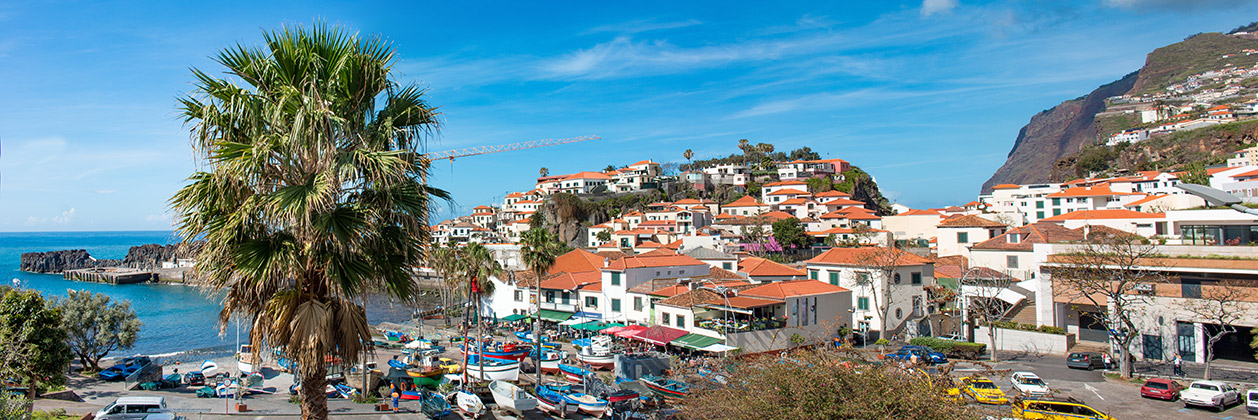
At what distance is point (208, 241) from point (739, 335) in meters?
28.3

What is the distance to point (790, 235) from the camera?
8344 cm

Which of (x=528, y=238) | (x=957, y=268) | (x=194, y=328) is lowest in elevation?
(x=194, y=328)

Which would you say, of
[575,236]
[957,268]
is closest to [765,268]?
[957,268]

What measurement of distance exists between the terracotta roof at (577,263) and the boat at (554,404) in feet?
87.5

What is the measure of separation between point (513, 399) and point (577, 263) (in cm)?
3086

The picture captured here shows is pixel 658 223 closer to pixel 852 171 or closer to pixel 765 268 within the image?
pixel 765 268

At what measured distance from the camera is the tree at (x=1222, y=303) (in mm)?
27250

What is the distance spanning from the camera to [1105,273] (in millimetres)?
28828

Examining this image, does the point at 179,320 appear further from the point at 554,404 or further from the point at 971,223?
the point at 971,223

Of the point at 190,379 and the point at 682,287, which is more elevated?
the point at 682,287

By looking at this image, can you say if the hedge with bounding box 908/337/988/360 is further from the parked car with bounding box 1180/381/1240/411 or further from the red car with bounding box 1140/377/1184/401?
the parked car with bounding box 1180/381/1240/411

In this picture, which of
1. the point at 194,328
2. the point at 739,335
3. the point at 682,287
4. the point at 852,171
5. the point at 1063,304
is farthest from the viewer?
the point at 852,171

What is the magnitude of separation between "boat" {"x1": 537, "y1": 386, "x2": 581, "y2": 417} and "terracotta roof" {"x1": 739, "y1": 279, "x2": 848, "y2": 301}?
15423mm

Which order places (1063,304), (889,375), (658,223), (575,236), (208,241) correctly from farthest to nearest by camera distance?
(575,236)
(658,223)
(1063,304)
(889,375)
(208,241)
